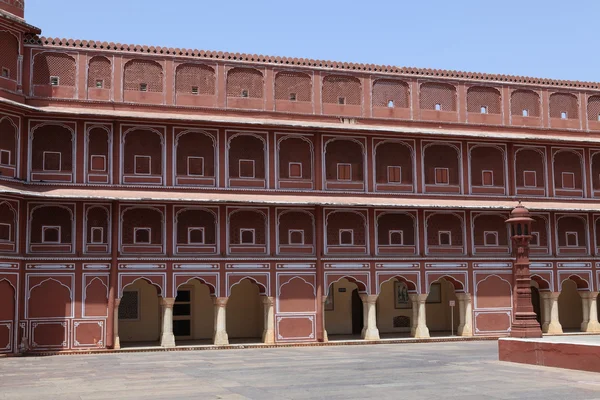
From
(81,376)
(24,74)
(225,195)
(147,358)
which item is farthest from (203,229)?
(81,376)

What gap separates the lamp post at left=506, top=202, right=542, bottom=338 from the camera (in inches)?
862

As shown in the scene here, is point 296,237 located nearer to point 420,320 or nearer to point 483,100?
point 420,320

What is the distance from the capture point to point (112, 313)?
27625mm

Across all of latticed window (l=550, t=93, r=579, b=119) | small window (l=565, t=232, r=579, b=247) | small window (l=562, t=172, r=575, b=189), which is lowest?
small window (l=565, t=232, r=579, b=247)

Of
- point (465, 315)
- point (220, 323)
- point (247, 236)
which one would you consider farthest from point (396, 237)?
point (220, 323)

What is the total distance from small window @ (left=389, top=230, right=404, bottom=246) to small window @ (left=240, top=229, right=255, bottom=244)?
5663mm

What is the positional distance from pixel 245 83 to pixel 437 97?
8.20 m

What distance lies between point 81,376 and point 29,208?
9846 millimetres

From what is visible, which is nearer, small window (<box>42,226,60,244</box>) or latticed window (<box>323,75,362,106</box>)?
small window (<box>42,226,60,244</box>)

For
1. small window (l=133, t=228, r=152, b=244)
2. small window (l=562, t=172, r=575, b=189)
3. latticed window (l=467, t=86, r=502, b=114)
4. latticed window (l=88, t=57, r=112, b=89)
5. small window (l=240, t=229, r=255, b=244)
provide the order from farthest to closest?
small window (l=562, t=172, r=575, b=189)
latticed window (l=467, t=86, r=502, b=114)
small window (l=240, t=229, r=255, b=244)
latticed window (l=88, t=57, r=112, b=89)
small window (l=133, t=228, r=152, b=244)

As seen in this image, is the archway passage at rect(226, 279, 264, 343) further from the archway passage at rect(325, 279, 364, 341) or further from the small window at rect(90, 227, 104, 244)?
the small window at rect(90, 227, 104, 244)

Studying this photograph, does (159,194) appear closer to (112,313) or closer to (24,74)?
(112,313)

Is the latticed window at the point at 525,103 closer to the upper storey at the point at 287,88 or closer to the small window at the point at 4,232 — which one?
the upper storey at the point at 287,88

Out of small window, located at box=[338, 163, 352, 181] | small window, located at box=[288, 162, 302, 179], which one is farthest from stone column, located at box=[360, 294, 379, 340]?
small window, located at box=[288, 162, 302, 179]
